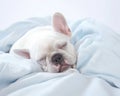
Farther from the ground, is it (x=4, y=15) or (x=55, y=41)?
(x=55, y=41)

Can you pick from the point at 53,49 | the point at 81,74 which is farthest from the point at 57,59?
the point at 81,74

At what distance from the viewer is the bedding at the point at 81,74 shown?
685mm

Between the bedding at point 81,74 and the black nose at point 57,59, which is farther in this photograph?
the black nose at point 57,59

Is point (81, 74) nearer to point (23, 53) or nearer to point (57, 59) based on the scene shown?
point (57, 59)

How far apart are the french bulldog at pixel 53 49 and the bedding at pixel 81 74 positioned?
5 centimetres

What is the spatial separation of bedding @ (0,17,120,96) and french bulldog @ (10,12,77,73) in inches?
1.8

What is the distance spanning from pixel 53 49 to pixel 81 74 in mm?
175

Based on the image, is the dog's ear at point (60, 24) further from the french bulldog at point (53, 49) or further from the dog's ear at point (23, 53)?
the dog's ear at point (23, 53)

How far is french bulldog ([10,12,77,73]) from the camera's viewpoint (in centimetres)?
90

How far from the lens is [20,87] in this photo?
0.73m

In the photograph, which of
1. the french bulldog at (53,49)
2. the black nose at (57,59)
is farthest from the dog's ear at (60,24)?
the black nose at (57,59)

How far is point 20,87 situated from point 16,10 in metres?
1.08

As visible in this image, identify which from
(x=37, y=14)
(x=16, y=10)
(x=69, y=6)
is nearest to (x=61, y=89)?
(x=69, y=6)

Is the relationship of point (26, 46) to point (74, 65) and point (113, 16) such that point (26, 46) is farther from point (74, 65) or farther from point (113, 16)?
point (113, 16)
